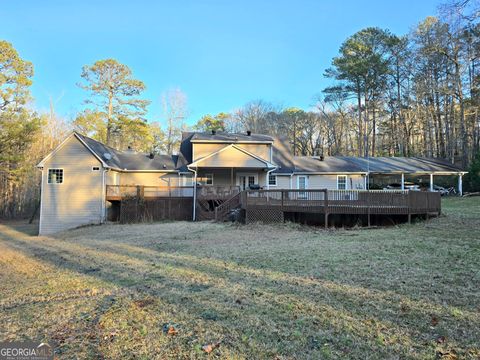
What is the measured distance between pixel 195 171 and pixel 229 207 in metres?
4.51

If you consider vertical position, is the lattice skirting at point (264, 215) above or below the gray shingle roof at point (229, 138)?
below

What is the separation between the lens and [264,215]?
47.1ft

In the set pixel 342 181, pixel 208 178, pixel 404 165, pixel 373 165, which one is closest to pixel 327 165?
pixel 342 181

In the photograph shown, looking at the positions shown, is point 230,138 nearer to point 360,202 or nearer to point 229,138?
point 229,138

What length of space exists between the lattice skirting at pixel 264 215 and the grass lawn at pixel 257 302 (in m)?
5.58

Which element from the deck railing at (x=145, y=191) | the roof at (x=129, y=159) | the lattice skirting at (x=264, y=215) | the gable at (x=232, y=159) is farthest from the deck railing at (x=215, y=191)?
the lattice skirting at (x=264, y=215)

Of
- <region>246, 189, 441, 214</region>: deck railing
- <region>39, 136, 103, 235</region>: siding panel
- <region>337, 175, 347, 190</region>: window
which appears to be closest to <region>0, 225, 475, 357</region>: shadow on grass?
<region>246, 189, 441, 214</region>: deck railing

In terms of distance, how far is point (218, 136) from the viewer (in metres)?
23.8

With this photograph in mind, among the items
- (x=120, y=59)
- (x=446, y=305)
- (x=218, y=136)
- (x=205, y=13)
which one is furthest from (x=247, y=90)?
(x=446, y=305)

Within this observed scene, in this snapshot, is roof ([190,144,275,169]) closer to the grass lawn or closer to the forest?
the grass lawn

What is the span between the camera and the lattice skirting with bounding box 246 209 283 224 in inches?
557

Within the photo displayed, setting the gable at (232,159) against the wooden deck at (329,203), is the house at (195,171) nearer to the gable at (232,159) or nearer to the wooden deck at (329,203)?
the gable at (232,159)

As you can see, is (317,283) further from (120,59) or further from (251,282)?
(120,59)

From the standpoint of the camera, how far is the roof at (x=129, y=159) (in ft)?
68.0
